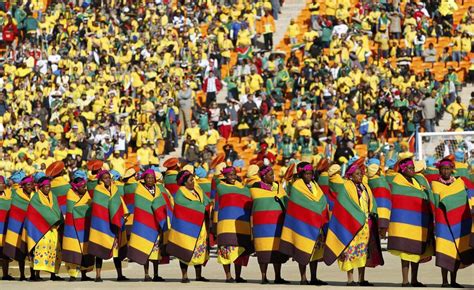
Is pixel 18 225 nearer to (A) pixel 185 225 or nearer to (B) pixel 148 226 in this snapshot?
(B) pixel 148 226

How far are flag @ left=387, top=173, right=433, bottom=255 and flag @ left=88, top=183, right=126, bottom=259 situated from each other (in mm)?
4475

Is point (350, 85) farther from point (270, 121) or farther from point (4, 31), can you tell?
point (4, 31)

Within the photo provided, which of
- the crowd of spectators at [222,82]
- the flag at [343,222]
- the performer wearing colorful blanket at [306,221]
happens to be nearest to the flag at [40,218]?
the performer wearing colorful blanket at [306,221]

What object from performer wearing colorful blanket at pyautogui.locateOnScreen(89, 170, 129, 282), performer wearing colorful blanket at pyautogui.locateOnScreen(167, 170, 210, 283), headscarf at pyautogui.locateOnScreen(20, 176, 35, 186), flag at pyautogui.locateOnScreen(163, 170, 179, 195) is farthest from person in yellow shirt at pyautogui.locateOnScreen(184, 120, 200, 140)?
performer wearing colorful blanket at pyautogui.locateOnScreen(167, 170, 210, 283)

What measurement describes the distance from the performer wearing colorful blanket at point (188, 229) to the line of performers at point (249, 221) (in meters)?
0.01

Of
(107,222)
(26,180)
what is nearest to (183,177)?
(107,222)

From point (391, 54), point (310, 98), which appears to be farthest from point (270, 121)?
point (391, 54)

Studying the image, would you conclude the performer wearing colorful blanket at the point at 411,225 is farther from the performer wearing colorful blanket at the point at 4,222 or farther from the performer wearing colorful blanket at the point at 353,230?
the performer wearing colorful blanket at the point at 4,222

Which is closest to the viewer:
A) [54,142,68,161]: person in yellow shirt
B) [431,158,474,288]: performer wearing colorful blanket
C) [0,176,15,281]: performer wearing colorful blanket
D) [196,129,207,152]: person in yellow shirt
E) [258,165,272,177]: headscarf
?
[431,158,474,288]: performer wearing colorful blanket

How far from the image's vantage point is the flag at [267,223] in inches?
998

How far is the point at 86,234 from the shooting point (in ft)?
87.8

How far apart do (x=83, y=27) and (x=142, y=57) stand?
327 centimetres

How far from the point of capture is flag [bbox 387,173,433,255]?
24000mm

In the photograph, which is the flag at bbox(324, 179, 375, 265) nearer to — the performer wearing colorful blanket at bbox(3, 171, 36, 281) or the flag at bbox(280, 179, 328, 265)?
the flag at bbox(280, 179, 328, 265)
